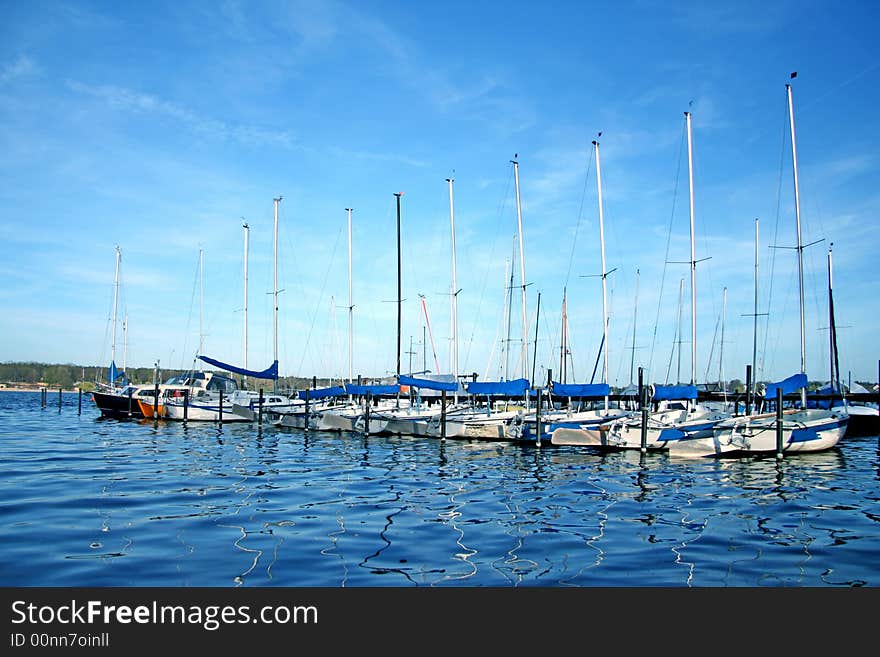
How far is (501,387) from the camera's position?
119 ft

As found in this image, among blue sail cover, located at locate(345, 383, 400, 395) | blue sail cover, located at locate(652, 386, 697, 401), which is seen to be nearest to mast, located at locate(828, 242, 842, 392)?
blue sail cover, located at locate(652, 386, 697, 401)

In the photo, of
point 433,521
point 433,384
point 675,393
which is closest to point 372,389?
point 433,384

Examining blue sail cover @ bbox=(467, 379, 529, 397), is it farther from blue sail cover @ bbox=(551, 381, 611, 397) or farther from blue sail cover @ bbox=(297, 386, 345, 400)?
blue sail cover @ bbox=(297, 386, 345, 400)

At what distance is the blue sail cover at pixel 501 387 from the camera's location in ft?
118

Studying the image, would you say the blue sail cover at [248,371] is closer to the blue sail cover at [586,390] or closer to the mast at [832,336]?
the blue sail cover at [586,390]

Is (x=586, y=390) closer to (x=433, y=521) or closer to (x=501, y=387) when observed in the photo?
(x=501, y=387)

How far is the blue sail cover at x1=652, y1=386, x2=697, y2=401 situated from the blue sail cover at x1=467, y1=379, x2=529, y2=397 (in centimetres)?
669

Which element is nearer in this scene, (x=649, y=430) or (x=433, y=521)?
(x=433, y=521)

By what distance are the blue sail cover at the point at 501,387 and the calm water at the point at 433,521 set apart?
8.85m

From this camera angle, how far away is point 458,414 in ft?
124

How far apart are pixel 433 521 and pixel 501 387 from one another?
887 inches
